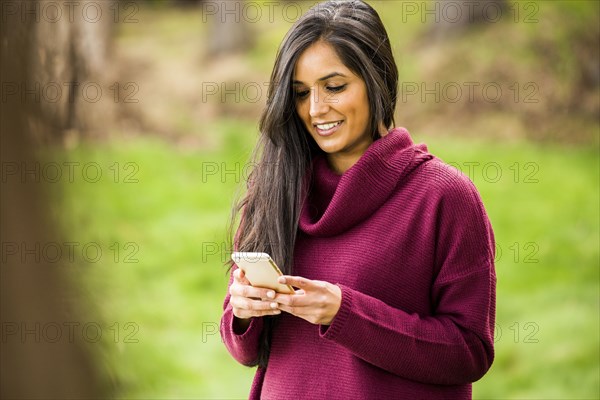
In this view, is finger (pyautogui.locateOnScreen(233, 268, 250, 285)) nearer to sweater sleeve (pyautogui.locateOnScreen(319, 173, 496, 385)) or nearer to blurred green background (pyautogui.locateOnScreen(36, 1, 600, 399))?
sweater sleeve (pyautogui.locateOnScreen(319, 173, 496, 385))

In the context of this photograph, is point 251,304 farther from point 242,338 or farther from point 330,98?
point 330,98

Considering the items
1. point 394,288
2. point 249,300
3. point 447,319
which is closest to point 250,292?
point 249,300

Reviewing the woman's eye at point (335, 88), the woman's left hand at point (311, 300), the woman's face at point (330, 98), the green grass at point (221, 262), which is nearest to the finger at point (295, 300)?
the woman's left hand at point (311, 300)

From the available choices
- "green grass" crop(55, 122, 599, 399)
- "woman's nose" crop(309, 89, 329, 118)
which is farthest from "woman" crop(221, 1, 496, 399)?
"green grass" crop(55, 122, 599, 399)

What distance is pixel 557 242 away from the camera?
21.9ft

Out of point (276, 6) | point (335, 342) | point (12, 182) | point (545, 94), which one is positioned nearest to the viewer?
point (12, 182)

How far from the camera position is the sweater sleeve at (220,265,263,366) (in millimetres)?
2369

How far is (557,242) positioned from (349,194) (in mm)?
4737

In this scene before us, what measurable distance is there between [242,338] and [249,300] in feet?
0.76

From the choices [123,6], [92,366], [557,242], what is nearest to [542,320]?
[557,242]

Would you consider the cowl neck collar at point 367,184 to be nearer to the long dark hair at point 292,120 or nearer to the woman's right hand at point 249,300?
the long dark hair at point 292,120

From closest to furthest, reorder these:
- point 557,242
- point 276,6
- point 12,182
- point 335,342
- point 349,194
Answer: point 12,182 < point 335,342 < point 349,194 < point 557,242 < point 276,6

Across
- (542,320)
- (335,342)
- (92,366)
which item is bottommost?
(542,320)

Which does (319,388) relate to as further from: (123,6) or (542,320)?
(123,6)
